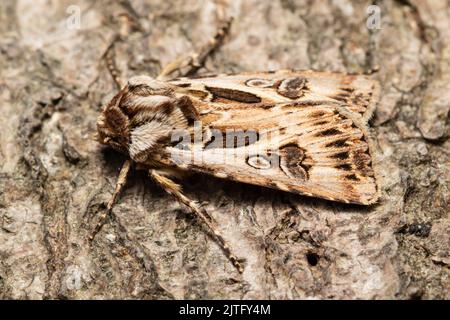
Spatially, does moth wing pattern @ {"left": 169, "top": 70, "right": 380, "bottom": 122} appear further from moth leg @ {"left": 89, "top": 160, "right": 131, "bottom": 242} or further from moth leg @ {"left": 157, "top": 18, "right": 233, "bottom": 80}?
moth leg @ {"left": 89, "top": 160, "right": 131, "bottom": 242}

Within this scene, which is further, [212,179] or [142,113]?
[212,179]

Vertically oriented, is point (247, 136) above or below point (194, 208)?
above

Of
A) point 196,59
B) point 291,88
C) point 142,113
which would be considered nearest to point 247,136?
point 291,88

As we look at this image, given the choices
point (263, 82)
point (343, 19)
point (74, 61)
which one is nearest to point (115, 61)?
point (74, 61)

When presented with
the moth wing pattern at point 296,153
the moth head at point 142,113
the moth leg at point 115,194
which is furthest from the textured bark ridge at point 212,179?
the moth head at point 142,113

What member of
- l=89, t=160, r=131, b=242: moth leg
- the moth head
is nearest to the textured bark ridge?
l=89, t=160, r=131, b=242: moth leg

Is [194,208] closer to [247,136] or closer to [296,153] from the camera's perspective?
[247,136]
